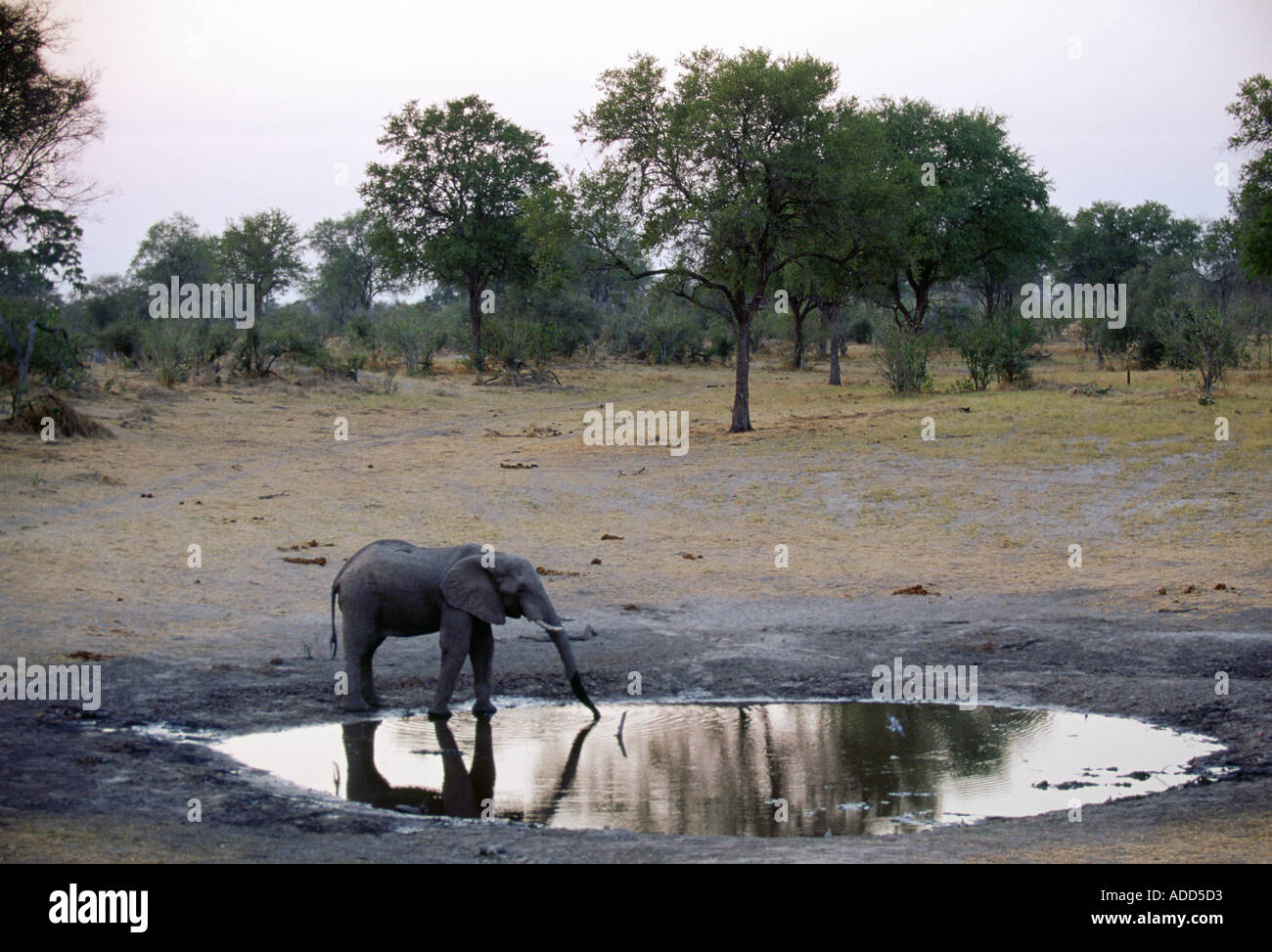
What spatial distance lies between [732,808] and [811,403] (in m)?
27.8

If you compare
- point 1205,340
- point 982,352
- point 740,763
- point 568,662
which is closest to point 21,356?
point 568,662

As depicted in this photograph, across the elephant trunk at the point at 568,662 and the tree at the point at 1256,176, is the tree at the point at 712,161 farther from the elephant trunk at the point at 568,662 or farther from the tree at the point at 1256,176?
the elephant trunk at the point at 568,662

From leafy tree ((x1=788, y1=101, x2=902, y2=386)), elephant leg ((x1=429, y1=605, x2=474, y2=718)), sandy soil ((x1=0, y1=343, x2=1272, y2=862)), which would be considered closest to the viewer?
sandy soil ((x1=0, y1=343, x2=1272, y2=862))

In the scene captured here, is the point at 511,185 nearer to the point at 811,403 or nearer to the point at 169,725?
the point at 811,403

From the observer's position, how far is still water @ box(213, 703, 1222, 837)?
7195mm

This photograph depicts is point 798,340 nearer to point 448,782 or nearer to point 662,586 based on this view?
point 662,586

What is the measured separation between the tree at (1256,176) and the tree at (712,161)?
30.0 ft

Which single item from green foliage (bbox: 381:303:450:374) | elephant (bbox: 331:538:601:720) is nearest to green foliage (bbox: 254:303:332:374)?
green foliage (bbox: 381:303:450:374)

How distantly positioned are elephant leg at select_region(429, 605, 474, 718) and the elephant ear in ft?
0.28

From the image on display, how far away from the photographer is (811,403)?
34.4 m

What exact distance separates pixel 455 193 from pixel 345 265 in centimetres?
3515

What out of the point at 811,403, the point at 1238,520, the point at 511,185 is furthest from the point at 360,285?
the point at 1238,520

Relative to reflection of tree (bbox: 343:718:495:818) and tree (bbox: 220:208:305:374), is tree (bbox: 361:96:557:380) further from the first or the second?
reflection of tree (bbox: 343:718:495:818)

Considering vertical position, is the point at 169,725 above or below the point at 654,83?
below
